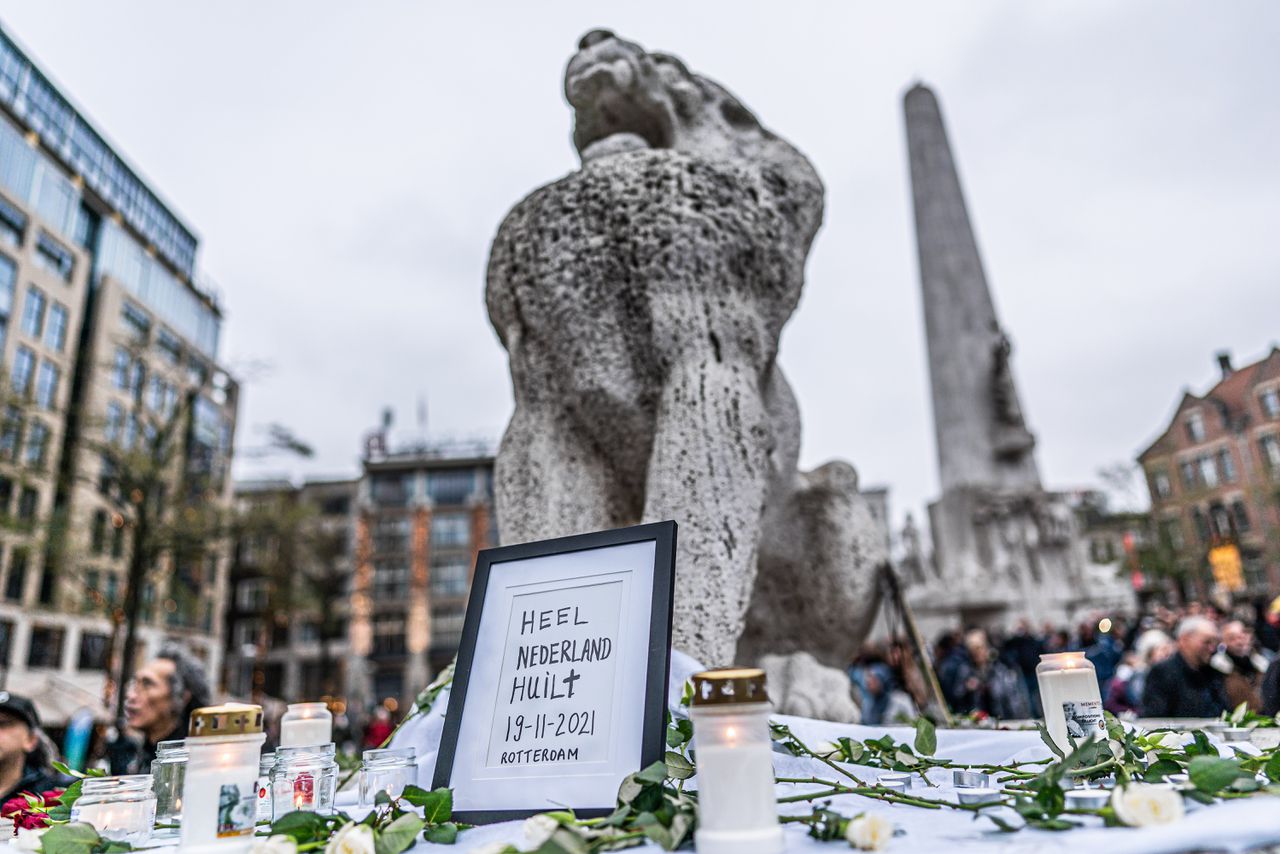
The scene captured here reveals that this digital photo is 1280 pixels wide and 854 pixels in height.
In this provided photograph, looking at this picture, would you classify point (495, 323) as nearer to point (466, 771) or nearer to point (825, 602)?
point (825, 602)

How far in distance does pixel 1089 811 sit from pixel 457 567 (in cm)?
5249

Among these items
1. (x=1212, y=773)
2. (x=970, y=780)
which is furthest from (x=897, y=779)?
(x=1212, y=773)

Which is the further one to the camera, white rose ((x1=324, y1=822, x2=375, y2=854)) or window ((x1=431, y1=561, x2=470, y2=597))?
window ((x1=431, y1=561, x2=470, y2=597))

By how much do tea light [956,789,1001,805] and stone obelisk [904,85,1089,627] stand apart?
15024 mm

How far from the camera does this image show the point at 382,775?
5.17 feet

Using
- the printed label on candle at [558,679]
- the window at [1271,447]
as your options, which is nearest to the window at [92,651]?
the printed label on candle at [558,679]

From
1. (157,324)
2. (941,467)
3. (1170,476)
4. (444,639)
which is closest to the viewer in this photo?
(941,467)

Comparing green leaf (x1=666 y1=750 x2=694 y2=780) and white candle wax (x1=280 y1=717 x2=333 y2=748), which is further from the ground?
white candle wax (x1=280 y1=717 x2=333 y2=748)

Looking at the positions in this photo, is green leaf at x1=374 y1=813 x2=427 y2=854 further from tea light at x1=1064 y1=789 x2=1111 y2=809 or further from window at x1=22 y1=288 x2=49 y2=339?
window at x1=22 y1=288 x2=49 y2=339

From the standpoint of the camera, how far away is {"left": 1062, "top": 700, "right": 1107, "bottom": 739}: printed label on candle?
158 cm

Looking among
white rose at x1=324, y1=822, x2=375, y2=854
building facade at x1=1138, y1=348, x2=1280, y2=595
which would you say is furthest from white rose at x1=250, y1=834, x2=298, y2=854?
building facade at x1=1138, y1=348, x2=1280, y2=595

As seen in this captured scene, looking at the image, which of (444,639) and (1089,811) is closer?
(1089,811)

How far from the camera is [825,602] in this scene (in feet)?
10.2

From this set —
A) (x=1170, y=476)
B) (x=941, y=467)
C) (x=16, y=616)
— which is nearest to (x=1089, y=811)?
(x=941, y=467)
